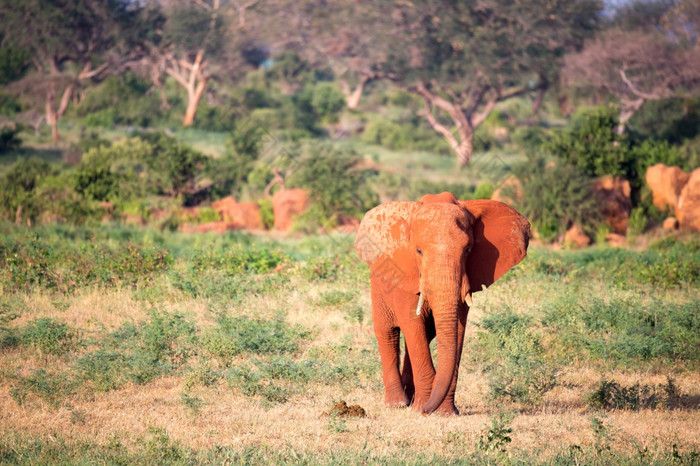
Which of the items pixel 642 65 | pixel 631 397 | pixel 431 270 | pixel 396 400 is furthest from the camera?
pixel 642 65

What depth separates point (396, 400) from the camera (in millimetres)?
7801

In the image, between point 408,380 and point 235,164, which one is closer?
point 408,380

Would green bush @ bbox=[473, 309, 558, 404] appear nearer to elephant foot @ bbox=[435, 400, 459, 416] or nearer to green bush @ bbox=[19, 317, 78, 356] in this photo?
elephant foot @ bbox=[435, 400, 459, 416]

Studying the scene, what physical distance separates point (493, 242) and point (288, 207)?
14.9 metres

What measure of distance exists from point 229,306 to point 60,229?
7.27 m

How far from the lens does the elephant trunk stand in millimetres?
6723

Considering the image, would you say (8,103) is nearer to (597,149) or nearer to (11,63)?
(11,63)

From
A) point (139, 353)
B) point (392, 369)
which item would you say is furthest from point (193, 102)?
point (392, 369)

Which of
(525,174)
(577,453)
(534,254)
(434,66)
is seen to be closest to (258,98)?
(434,66)

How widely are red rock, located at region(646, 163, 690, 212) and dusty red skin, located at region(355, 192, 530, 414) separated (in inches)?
599

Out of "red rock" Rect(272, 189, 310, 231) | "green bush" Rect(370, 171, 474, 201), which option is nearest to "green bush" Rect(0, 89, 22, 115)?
"green bush" Rect(370, 171, 474, 201)

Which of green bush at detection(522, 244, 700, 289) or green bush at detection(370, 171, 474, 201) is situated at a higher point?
green bush at detection(522, 244, 700, 289)

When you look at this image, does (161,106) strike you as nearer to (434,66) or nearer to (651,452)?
(434,66)

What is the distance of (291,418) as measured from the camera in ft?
24.5
